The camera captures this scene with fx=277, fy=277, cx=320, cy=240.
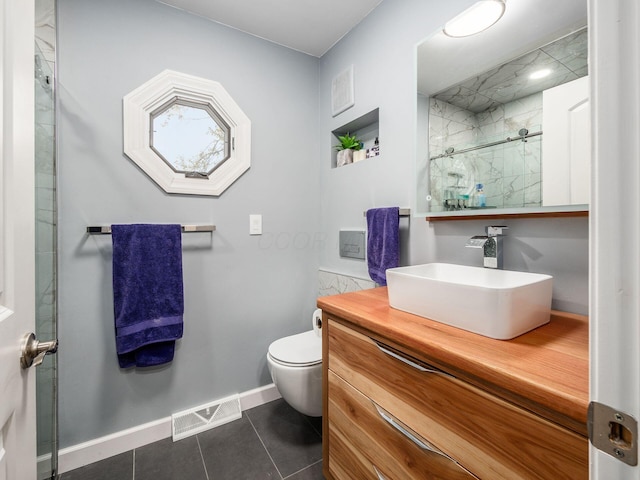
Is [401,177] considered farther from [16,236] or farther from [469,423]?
[16,236]

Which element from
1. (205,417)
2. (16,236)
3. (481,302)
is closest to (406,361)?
(481,302)

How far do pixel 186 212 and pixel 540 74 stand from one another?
1711mm

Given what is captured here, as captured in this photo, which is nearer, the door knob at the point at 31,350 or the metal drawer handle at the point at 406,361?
the door knob at the point at 31,350

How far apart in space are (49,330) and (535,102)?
2098 mm

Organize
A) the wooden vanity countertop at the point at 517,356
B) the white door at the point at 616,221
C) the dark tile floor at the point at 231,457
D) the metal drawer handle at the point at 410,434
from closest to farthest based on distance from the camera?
the white door at the point at 616,221 < the wooden vanity countertop at the point at 517,356 < the metal drawer handle at the point at 410,434 < the dark tile floor at the point at 231,457

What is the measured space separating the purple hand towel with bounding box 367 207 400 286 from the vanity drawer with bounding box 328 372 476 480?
1.95 feet

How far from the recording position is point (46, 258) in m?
1.17

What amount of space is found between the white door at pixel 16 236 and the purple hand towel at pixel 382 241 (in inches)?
49.1

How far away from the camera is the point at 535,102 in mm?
969

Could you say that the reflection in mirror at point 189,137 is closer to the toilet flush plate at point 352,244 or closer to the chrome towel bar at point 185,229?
the chrome towel bar at point 185,229

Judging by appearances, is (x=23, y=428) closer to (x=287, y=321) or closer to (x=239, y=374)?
(x=239, y=374)

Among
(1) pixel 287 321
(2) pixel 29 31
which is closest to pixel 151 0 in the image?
(2) pixel 29 31

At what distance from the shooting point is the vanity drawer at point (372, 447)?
73 centimetres

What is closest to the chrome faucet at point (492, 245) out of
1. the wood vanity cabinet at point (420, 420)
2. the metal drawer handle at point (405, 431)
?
the wood vanity cabinet at point (420, 420)
